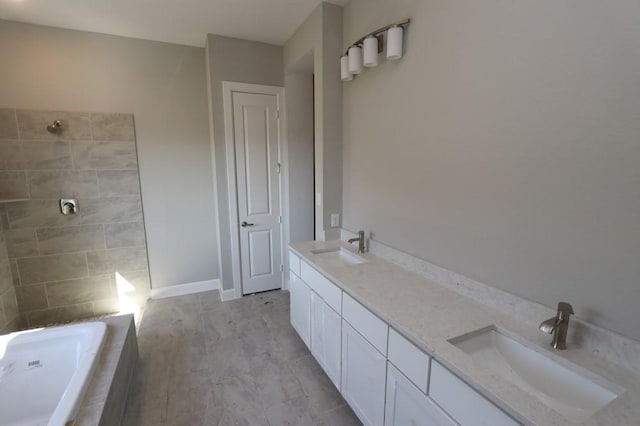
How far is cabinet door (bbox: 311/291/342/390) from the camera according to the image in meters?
1.85

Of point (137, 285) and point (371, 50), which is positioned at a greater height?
point (371, 50)

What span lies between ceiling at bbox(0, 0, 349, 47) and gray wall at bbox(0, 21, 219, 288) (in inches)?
6.9

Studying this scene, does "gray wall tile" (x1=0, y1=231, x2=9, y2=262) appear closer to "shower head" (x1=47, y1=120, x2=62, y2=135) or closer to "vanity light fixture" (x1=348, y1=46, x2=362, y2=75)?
"shower head" (x1=47, y1=120, x2=62, y2=135)

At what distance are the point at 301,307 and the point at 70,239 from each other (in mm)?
2519

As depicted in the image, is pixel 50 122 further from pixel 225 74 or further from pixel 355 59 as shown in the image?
pixel 355 59

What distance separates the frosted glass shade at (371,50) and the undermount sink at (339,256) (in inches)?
54.1

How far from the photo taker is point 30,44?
2.70 m

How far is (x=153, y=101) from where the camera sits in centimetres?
315

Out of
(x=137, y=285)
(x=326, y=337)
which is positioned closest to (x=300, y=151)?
(x=326, y=337)

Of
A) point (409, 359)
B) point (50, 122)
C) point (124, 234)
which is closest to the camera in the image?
point (409, 359)

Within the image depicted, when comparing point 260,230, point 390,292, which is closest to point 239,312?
point 260,230

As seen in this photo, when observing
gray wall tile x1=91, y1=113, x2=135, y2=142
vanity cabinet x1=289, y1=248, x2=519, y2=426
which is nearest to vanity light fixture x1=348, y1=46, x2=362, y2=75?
vanity cabinet x1=289, y1=248, x2=519, y2=426

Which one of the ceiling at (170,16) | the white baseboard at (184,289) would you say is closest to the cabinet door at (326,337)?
the white baseboard at (184,289)

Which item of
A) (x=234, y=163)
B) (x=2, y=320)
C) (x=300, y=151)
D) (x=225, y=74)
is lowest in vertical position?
(x=2, y=320)
